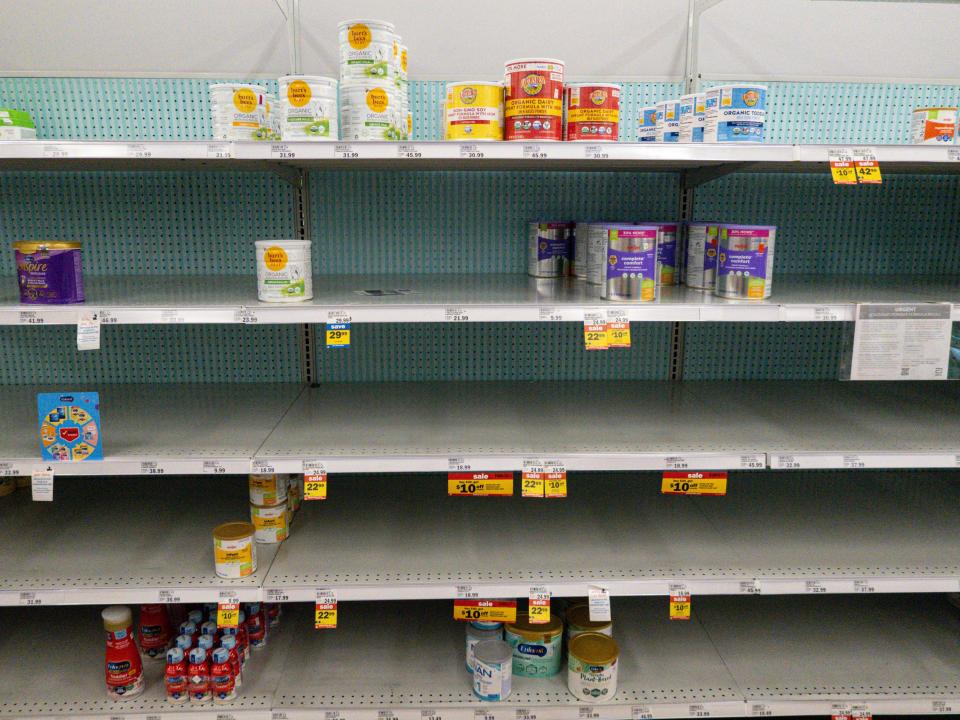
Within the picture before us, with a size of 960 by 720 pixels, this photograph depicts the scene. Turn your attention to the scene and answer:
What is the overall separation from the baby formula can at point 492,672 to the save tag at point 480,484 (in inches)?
17.2

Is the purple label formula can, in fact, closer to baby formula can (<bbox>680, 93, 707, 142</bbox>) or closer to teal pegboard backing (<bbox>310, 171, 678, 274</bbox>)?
teal pegboard backing (<bbox>310, 171, 678, 274</bbox>)

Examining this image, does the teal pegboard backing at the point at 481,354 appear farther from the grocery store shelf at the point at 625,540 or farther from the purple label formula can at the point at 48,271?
the purple label formula can at the point at 48,271

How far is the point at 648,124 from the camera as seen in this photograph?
1.99m

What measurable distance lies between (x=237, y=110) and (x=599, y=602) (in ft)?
5.01

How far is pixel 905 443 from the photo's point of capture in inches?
71.7

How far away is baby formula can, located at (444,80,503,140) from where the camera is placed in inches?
63.2

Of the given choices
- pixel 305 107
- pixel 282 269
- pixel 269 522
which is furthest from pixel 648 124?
pixel 269 522

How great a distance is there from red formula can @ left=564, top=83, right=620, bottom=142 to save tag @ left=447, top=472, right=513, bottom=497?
90cm

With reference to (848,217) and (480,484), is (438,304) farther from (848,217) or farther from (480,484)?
(848,217)

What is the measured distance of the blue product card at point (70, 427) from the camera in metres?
1.63

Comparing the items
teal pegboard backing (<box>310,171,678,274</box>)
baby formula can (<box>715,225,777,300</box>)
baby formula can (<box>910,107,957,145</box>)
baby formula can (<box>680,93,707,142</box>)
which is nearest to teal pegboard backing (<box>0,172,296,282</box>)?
teal pegboard backing (<box>310,171,678,274</box>)

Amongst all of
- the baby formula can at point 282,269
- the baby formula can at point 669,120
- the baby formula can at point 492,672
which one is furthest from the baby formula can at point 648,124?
A: the baby formula can at point 492,672

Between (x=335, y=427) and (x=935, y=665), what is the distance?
185 centimetres

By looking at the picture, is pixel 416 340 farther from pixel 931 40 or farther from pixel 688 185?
pixel 931 40
